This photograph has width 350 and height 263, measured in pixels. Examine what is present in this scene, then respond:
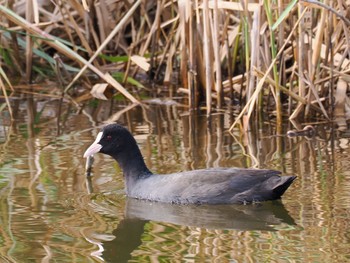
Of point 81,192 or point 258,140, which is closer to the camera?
point 81,192

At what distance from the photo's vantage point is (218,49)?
6781mm

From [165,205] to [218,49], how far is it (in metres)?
1.92

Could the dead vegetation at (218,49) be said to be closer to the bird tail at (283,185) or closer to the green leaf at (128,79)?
the green leaf at (128,79)

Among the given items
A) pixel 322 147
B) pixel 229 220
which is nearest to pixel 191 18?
pixel 322 147

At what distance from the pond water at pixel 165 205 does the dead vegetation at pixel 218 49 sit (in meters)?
0.30

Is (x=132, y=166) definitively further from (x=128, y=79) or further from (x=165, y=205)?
(x=128, y=79)

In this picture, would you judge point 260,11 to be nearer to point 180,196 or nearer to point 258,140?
point 258,140

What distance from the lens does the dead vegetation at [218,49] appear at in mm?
6473

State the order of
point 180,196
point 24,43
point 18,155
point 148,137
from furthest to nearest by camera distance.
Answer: point 24,43
point 148,137
point 18,155
point 180,196

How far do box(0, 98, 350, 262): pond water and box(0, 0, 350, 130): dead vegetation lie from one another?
302mm

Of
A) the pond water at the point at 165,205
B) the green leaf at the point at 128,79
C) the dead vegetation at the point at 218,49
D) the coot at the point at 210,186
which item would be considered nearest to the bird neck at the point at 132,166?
the coot at the point at 210,186

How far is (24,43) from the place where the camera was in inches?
335

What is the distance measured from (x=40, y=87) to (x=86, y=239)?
179 inches

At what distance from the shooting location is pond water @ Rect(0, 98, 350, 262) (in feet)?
13.7
